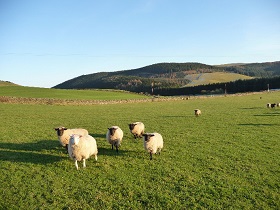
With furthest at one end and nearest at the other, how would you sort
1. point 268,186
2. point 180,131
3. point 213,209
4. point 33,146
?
point 180,131 → point 33,146 → point 268,186 → point 213,209

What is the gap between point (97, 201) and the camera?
7.80m

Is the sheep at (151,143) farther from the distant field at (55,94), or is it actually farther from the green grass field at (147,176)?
the distant field at (55,94)

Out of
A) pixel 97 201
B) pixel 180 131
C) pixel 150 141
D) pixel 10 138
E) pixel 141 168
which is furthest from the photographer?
pixel 180 131

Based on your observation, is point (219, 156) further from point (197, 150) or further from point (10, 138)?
point (10, 138)

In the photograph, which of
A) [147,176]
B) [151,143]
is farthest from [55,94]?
[147,176]

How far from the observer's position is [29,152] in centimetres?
1285

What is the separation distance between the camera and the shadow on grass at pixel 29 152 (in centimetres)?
1163

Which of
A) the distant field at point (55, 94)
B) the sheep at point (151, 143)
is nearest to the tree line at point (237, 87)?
the distant field at point (55, 94)

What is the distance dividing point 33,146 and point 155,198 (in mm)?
9169

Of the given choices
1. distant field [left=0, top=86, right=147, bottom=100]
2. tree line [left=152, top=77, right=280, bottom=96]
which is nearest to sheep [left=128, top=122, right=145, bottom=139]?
distant field [left=0, top=86, right=147, bottom=100]

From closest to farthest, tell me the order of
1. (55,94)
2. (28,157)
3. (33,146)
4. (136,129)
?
1. (28,157)
2. (33,146)
3. (136,129)
4. (55,94)

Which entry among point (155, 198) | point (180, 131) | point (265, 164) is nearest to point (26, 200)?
point (155, 198)

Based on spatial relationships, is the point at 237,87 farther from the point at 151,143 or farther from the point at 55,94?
the point at 151,143

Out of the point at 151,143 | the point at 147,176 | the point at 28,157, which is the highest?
the point at 151,143
